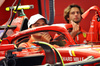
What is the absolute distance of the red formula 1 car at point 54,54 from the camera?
1.90ft

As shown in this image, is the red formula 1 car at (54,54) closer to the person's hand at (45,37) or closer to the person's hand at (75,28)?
the person's hand at (45,37)

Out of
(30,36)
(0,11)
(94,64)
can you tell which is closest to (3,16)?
(0,11)

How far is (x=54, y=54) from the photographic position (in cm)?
61

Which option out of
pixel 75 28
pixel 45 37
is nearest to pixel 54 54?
pixel 45 37

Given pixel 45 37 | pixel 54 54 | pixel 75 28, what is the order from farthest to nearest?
pixel 75 28 → pixel 45 37 → pixel 54 54

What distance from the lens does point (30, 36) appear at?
3.07 ft

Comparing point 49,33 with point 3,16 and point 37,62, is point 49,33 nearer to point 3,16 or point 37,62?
point 37,62

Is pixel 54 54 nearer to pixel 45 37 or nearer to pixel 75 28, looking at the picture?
pixel 45 37

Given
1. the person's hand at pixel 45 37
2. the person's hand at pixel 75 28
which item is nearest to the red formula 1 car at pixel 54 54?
the person's hand at pixel 45 37

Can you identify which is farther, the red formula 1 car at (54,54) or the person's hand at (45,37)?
the person's hand at (45,37)

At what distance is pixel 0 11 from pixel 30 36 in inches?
29.5

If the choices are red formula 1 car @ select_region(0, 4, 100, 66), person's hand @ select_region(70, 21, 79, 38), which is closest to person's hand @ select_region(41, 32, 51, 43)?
red formula 1 car @ select_region(0, 4, 100, 66)

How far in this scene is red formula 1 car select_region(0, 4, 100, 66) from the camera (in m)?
0.58

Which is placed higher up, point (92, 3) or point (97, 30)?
point (92, 3)
